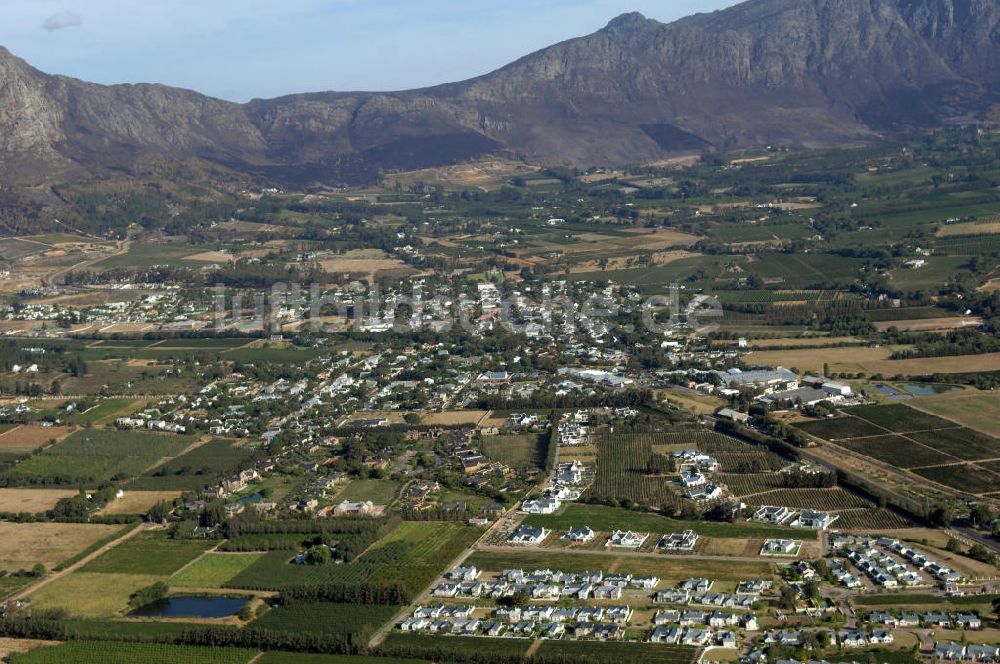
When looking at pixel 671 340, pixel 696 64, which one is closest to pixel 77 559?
pixel 671 340

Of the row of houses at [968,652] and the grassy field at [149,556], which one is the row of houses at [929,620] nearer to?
the row of houses at [968,652]

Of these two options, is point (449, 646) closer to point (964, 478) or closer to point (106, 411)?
point (964, 478)

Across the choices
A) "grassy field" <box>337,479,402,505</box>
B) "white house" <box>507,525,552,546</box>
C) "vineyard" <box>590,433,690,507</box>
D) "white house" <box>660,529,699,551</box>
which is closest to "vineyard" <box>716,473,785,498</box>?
"vineyard" <box>590,433,690,507</box>

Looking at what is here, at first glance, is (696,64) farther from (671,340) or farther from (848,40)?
(671,340)

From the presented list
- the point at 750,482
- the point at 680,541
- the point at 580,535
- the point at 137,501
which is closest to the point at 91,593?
the point at 137,501

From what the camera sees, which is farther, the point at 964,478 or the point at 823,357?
the point at 823,357

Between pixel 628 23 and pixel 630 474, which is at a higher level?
pixel 628 23

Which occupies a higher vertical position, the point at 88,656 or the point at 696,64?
the point at 696,64
